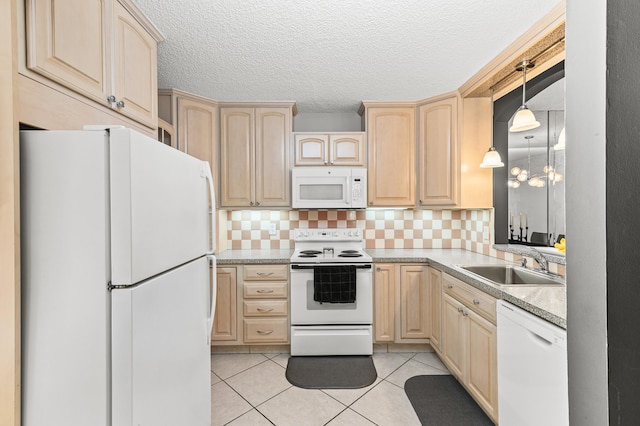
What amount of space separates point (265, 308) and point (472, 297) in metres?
1.68

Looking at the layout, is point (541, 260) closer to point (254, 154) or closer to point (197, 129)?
point (254, 154)

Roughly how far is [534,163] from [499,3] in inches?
63.3

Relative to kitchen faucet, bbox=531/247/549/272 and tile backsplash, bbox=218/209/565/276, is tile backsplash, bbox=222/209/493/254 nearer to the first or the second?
tile backsplash, bbox=218/209/565/276

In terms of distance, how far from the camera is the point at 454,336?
7.10 feet

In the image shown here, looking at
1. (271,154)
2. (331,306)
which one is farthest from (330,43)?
(331,306)

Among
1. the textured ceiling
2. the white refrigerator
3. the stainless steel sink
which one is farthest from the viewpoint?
the stainless steel sink

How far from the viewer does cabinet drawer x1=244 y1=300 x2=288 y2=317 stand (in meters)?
2.65

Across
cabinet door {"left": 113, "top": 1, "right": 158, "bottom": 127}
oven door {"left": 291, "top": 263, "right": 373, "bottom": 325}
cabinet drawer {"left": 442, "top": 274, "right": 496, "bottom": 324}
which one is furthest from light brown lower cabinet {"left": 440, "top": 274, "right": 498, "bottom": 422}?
cabinet door {"left": 113, "top": 1, "right": 158, "bottom": 127}

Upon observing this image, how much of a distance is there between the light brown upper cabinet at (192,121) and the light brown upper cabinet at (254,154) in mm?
93

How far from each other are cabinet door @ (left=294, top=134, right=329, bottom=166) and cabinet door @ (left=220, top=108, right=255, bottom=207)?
444 millimetres

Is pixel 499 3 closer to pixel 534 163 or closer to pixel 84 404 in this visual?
pixel 534 163

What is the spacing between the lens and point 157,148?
1132 mm

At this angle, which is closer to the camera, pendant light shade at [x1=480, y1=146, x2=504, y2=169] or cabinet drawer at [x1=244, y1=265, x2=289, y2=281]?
pendant light shade at [x1=480, y1=146, x2=504, y2=169]

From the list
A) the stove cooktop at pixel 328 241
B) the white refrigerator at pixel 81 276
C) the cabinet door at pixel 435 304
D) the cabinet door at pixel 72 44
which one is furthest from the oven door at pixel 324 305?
the cabinet door at pixel 72 44
